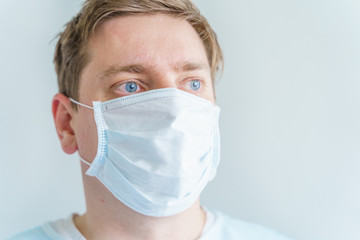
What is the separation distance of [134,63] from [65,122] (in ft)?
1.49

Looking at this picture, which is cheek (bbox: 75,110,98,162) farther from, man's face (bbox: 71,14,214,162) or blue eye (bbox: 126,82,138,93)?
blue eye (bbox: 126,82,138,93)

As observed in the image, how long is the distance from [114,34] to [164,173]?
59cm

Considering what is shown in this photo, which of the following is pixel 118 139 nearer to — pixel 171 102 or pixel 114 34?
pixel 171 102

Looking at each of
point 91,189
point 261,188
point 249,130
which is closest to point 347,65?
point 249,130

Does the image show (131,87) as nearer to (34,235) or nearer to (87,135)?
(87,135)

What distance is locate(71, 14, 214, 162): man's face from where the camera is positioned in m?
1.65

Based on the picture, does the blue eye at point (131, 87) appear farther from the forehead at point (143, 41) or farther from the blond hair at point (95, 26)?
the blond hair at point (95, 26)

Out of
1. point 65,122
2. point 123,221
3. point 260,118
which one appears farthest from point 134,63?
point 260,118

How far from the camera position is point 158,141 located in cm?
151

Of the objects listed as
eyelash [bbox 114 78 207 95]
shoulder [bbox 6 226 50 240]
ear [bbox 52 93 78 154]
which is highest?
eyelash [bbox 114 78 207 95]

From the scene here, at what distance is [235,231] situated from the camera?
1897 millimetres

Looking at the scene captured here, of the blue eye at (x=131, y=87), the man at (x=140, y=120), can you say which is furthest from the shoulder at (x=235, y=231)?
the blue eye at (x=131, y=87)

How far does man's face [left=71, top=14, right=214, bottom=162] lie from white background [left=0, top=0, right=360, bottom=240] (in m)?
0.50

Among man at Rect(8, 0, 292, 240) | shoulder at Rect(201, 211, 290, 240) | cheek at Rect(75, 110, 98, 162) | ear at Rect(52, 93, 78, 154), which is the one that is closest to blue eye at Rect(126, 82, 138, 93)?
man at Rect(8, 0, 292, 240)
